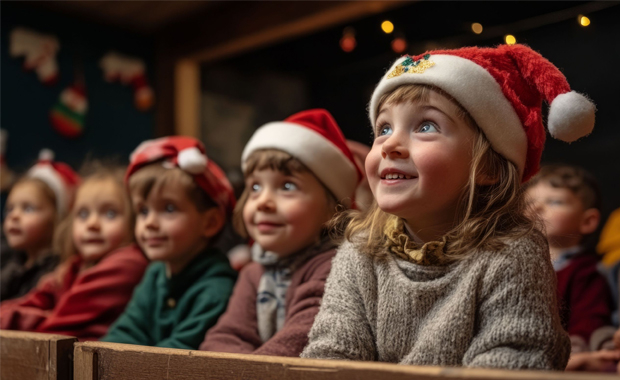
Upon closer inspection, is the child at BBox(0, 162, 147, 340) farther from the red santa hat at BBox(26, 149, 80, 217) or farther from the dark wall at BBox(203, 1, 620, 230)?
the dark wall at BBox(203, 1, 620, 230)

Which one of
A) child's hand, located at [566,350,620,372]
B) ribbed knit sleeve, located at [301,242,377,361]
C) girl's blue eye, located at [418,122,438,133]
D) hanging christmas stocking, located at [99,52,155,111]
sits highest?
hanging christmas stocking, located at [99,52,155,111]

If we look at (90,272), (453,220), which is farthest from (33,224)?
(453,220)

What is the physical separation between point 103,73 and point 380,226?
257 cm

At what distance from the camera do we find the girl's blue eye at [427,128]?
0.97 meters

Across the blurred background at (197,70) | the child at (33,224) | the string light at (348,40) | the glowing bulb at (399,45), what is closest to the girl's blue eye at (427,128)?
the blurred background at (197,70)

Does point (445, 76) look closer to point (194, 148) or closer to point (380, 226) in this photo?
point (380, 226)

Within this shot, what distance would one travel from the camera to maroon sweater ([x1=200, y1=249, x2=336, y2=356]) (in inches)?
46.0

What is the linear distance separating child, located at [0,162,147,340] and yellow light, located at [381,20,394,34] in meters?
1.08

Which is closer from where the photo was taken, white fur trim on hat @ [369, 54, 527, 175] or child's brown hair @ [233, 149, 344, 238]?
white fur trim on hat @ [369, 54, 527, 175]

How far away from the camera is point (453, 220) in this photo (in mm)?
1007

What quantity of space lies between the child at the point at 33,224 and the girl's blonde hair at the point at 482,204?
1.63 meters

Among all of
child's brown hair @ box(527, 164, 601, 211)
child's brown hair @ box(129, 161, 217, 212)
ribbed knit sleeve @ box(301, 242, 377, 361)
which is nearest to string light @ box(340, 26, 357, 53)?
child's brown hair @ box(527, 164, 601, 211)

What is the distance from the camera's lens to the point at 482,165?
98cm

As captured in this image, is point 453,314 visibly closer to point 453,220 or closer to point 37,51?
point 453,220
